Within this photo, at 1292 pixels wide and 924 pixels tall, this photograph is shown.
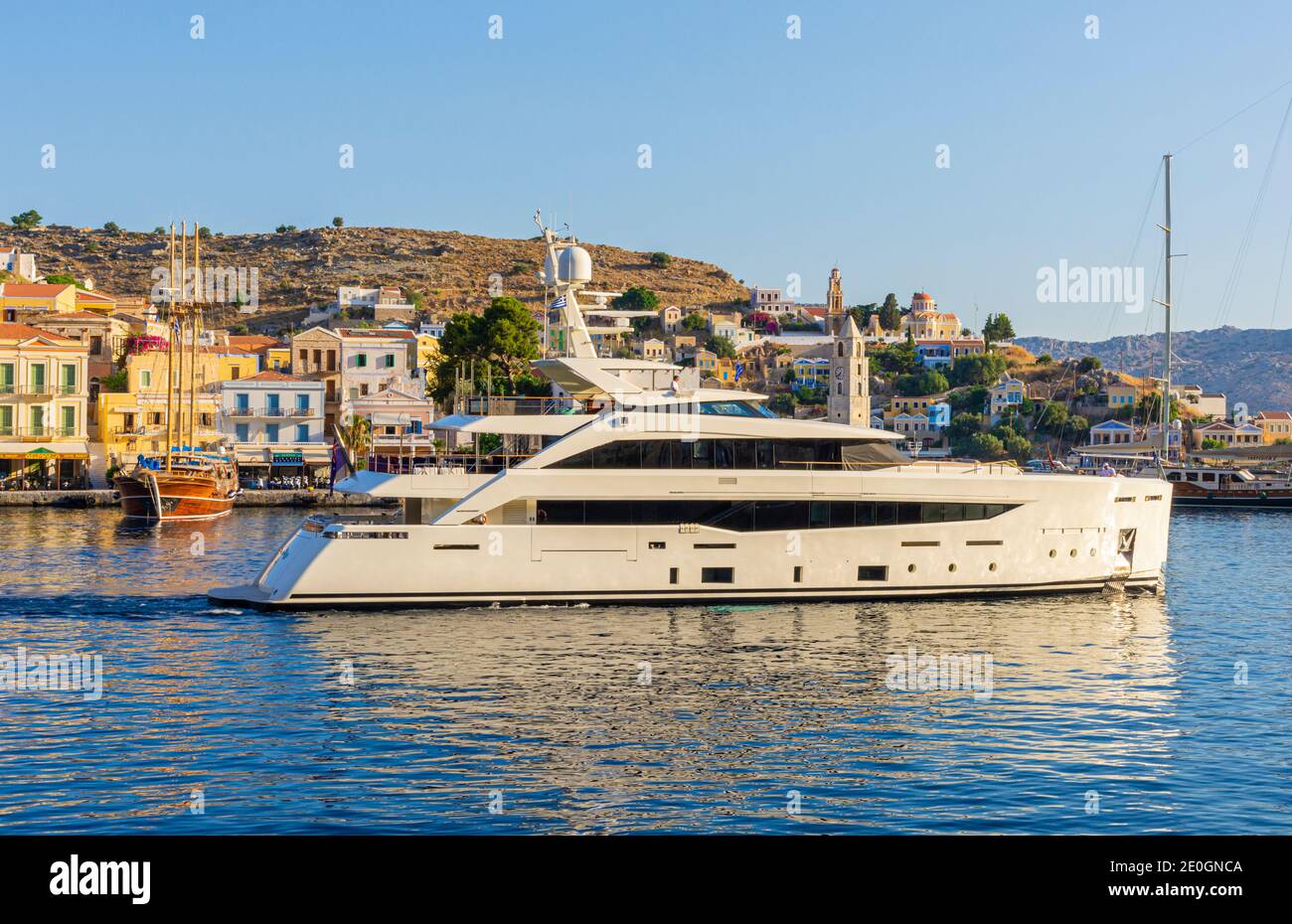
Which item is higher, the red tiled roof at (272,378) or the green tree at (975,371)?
the green tree at (975,371)

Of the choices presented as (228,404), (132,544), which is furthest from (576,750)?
(228,404)

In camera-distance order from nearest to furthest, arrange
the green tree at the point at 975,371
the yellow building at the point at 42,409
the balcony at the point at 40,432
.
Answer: the yellow building at the point at 42,409
the balcony at the point at 40,432
the green tree at the point at 975,371

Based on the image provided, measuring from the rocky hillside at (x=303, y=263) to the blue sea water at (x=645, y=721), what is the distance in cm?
13455

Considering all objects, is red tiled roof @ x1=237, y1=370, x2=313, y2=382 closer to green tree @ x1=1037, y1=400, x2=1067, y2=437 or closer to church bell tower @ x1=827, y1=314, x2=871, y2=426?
church bell tower @ x1=827, y1=314, x2=871, y2=426

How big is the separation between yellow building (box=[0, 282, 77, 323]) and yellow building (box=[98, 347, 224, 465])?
1439 cm

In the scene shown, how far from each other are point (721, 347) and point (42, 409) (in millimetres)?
98824

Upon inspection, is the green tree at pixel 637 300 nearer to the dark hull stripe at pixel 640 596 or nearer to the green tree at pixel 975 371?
the green tree at pixel 975 371

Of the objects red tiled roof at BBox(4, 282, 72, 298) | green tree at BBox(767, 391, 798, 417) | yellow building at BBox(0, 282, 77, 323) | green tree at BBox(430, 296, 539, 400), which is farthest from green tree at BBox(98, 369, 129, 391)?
green tree at BBox(767, 391, 798, 417)

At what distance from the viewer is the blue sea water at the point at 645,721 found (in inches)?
594

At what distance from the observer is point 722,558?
29922 millimetres

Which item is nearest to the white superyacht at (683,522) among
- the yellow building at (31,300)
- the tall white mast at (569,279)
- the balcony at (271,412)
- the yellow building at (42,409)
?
the tall white mast at (569,279)
